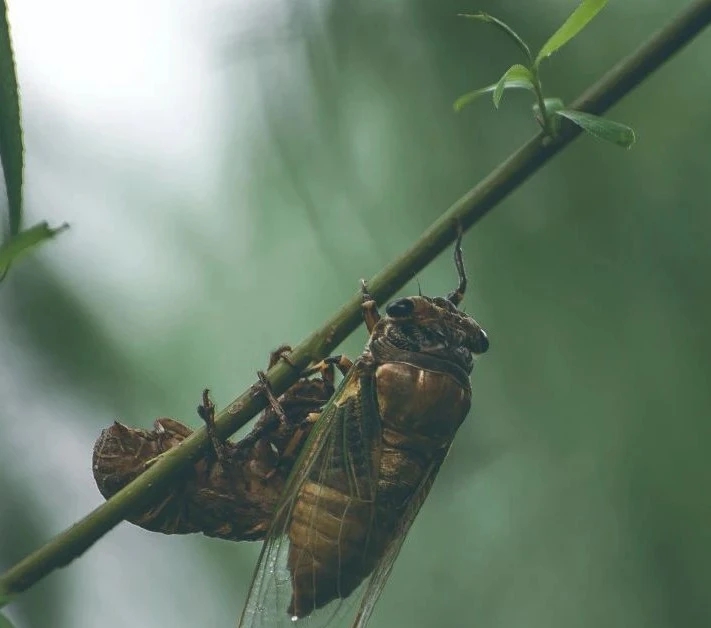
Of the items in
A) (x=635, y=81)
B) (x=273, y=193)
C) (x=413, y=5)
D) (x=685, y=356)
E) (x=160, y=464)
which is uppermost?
(x=635, y=81)

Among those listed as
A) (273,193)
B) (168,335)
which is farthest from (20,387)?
(273,193)

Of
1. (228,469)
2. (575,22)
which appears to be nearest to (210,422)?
(228,469)

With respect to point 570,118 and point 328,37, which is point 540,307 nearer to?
point 328,37

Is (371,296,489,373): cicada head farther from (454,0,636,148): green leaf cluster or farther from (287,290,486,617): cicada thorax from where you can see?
(454,0,636,148): green leaf cluster

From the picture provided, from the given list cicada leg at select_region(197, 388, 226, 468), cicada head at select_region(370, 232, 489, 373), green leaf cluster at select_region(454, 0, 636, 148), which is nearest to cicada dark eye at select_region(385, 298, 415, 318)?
cicada head at select_region(370, 232, 489, 373)

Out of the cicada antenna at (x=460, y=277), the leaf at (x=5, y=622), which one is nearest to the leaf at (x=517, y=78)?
the cicada antenna at (x=460, y=277)

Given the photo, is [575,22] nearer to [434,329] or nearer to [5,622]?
[434,329]
